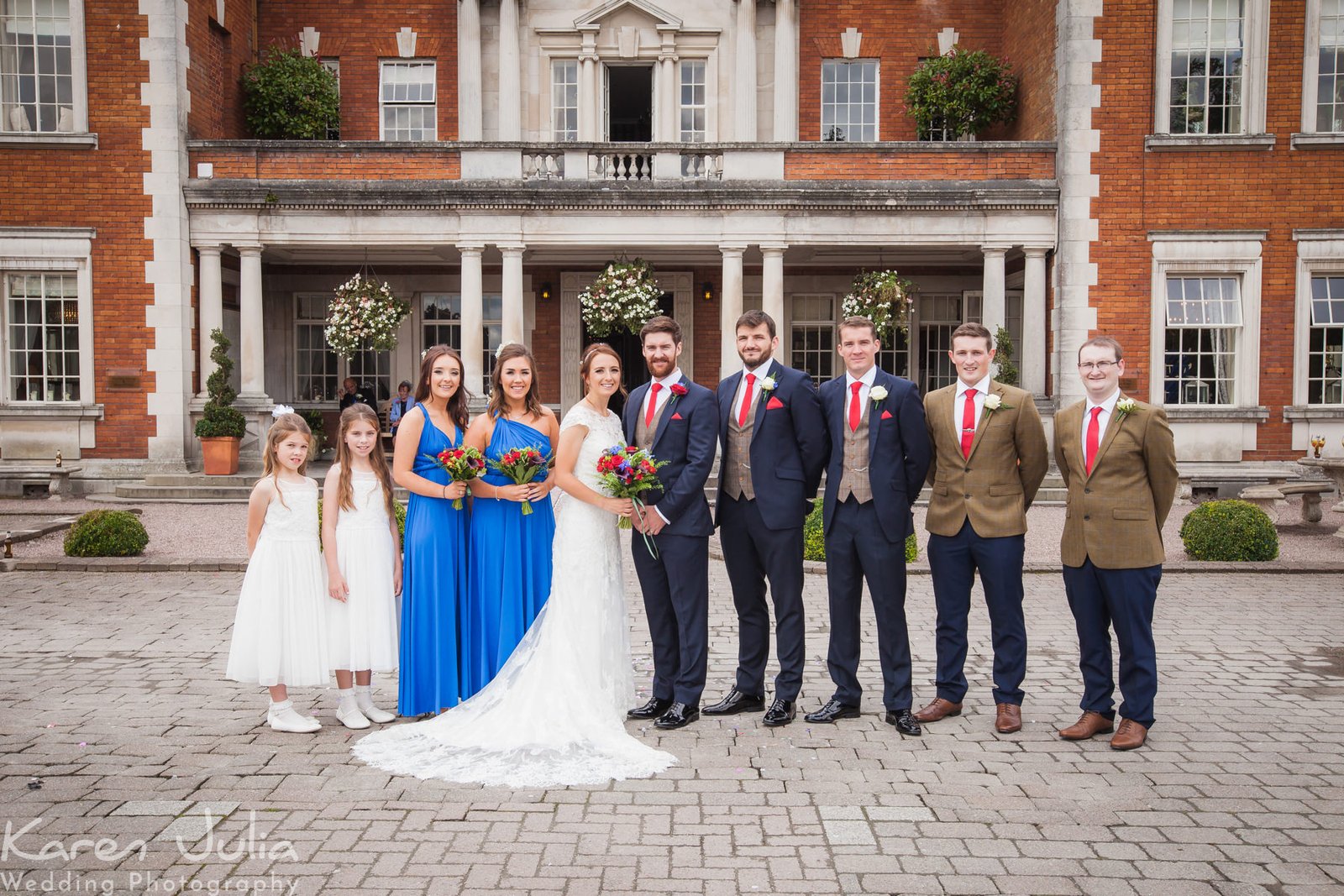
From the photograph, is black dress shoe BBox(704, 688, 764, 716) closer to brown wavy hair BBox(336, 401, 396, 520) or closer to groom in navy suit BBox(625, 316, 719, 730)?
groom in navy suit BBox(625, 316, 719, 730)

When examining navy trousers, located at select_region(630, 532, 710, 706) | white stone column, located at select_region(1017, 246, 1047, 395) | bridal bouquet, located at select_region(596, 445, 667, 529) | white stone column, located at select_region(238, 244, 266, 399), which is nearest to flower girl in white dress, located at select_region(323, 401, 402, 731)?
bridal bouquet, located at select_region(596, 445, 667, 529)

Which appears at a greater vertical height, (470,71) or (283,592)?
(470,71)

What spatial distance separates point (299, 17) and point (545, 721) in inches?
741

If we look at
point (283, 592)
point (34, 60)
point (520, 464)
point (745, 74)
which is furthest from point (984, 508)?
point (34, 60)

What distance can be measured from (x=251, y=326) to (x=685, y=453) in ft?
44.0

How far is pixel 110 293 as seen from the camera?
16.7 m

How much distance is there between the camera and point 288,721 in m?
5.52

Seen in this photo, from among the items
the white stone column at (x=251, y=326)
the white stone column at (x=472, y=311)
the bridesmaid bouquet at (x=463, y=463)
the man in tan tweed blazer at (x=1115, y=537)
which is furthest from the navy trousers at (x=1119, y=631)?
the white stone column at (x=251, y=326)

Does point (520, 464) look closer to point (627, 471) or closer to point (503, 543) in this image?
point (503, 543)

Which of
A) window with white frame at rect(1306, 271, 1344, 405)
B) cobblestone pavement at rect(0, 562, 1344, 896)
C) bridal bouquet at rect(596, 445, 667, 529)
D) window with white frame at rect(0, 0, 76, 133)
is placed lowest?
cobblestone pavement at rect(0, 562, 1344, 896)

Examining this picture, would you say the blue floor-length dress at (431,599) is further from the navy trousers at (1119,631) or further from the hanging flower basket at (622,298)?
the hanging flower basket at (622,298)

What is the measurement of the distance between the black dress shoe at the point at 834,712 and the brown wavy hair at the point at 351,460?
8.48ft

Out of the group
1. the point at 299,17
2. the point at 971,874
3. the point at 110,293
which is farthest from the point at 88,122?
the point at 971,874

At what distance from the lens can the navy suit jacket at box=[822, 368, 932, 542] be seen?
5.62 metres
